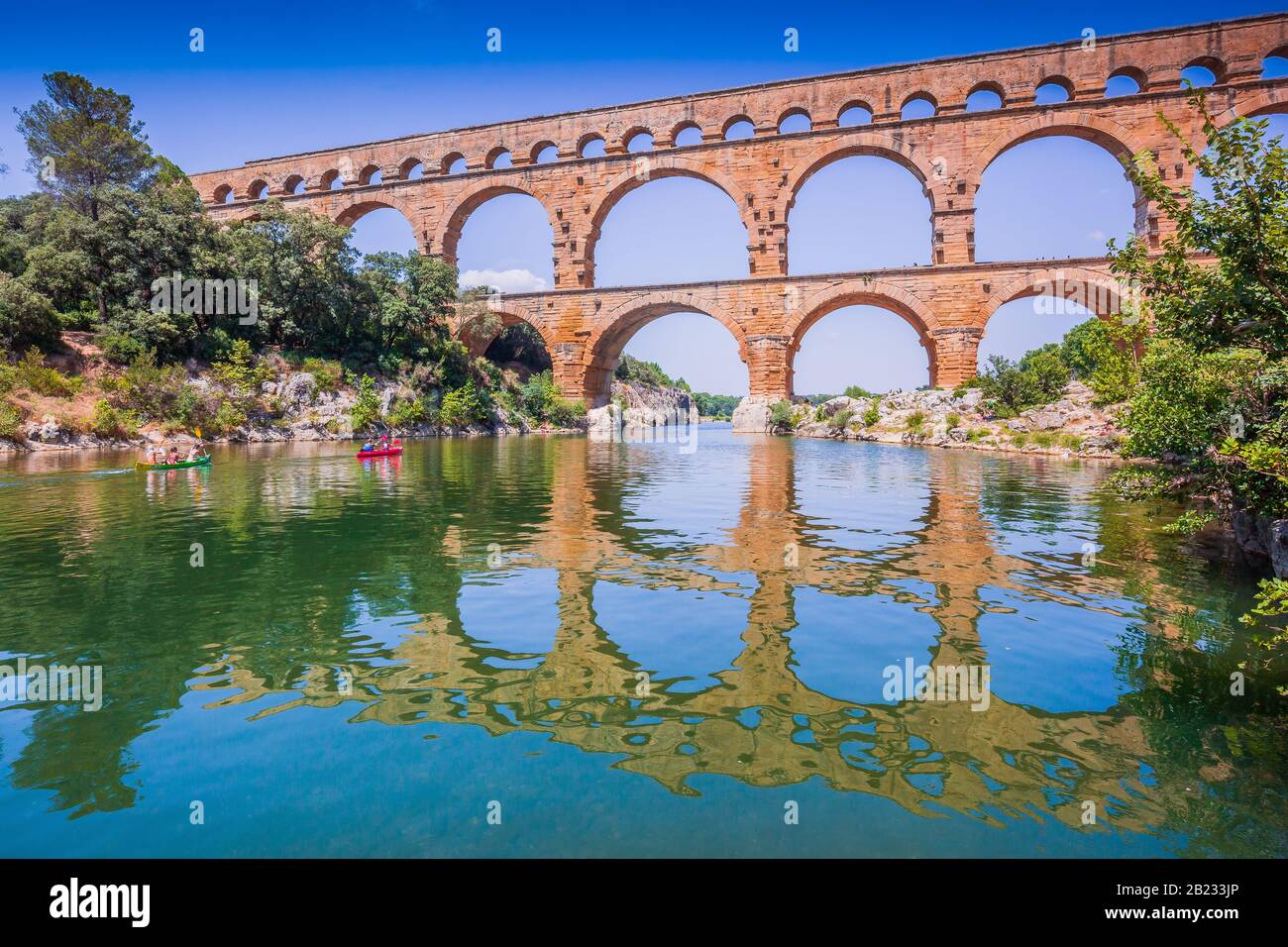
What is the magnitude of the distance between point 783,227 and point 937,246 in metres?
7.45

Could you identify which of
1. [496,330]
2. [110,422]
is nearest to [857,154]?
[496,330]

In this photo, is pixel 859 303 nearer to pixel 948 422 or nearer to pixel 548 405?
pixel 948 422

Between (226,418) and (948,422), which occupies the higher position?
(226,418)

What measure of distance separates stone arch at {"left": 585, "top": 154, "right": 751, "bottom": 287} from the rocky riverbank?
957 centimetres

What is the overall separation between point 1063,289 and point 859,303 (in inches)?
352

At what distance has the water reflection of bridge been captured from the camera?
3.34 m

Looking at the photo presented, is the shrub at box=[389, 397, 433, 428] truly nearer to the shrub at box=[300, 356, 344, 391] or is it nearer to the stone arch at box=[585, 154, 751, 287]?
the shrub at box=[300, 356, 344, 391]

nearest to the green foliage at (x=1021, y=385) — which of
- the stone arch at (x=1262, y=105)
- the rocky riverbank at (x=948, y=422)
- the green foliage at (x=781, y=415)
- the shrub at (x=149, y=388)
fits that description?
the rocky riverbank at (x=948, y=422)

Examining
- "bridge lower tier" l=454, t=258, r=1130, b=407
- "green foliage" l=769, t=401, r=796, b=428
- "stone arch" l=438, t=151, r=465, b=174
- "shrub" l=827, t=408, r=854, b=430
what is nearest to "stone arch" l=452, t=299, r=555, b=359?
"bridge lower tier" l=454, t=258, r=1130, b=407

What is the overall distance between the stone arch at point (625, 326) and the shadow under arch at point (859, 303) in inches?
102

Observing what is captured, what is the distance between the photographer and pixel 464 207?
136 feet

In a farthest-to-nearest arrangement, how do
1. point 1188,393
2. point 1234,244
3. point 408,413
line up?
point 408,413, point 1188,393, point 1234,244

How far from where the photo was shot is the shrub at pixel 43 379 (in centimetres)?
2711
